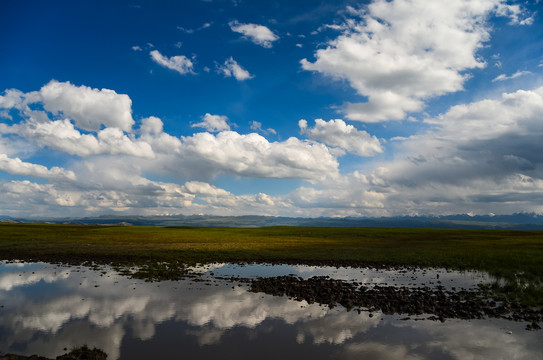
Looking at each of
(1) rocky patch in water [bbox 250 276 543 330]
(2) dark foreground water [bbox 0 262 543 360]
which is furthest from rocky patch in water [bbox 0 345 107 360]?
(1) rocky patch in water [bbox 250 276 543 330]

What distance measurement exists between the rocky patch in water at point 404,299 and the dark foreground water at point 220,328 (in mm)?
1229

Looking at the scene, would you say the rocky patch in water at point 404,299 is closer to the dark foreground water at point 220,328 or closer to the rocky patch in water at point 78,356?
the dark foreground water at point 220,328

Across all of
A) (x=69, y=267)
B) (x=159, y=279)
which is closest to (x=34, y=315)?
(x=159, y=279)

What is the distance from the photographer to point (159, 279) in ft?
105

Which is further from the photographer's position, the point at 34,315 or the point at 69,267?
the point at 69,267

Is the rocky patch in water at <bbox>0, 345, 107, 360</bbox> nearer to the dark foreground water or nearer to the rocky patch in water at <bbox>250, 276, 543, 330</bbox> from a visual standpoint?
the dark foreground water

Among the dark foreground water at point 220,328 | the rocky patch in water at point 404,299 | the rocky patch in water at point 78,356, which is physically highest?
the rocky patch in water at point 78,356

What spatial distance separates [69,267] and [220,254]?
21237 mm

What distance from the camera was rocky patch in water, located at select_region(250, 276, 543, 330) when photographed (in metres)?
21.8

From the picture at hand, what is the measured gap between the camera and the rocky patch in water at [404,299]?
71.5 ft

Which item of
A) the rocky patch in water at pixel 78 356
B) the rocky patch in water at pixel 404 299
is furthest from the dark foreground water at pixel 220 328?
the rocky patch in water at pixel 404 299

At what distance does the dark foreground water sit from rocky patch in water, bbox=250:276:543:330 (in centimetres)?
123

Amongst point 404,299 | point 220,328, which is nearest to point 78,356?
point 220,328

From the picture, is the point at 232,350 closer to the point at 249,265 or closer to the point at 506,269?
the point at 249,265
